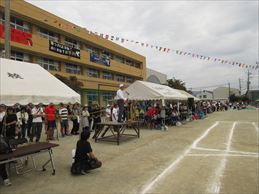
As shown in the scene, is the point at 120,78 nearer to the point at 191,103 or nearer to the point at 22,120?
the point at 191,103

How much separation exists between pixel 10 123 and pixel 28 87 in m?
2.66

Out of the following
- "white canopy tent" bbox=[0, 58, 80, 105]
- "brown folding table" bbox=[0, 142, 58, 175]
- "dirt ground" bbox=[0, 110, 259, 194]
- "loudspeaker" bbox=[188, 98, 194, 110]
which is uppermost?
"white canopy tent" bbox=[0, 58, 80, 105]

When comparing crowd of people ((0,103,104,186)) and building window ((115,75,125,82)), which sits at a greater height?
building window ((115,75,125,82))

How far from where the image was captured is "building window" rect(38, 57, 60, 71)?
27675mm

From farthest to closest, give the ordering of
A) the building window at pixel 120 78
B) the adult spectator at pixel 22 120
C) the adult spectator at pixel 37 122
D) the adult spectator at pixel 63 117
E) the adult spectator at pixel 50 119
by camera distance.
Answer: the building window at pixel 120 78, the adult spectator at pixel 63 117, the adult spectator at pixel 22 120, the adult spectator at pixel 50 119, the adult spectator at pixel 37 122

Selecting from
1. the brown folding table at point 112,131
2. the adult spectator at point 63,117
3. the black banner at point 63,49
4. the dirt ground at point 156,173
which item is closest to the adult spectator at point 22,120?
the adult spectator at point 63,117

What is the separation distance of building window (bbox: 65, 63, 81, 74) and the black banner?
1536mm

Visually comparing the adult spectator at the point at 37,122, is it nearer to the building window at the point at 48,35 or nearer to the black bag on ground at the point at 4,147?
the black bag on ground at the point at 4,147

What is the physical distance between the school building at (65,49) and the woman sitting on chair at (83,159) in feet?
34.6

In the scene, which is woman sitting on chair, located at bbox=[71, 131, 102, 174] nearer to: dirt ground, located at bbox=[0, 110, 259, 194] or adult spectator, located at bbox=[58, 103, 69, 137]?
dirt ground, located at bbox=[0, 110, 259, 194]

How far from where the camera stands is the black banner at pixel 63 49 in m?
28.0

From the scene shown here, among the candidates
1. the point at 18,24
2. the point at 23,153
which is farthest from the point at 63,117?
the point at 18,24

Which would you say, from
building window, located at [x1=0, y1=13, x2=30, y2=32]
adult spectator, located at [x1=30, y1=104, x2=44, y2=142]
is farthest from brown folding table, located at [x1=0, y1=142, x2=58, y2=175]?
building window, located at [x1=0, y1=13, x2=30, y2=32]

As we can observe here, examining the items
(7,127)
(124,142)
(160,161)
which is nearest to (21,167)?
(7,127)
